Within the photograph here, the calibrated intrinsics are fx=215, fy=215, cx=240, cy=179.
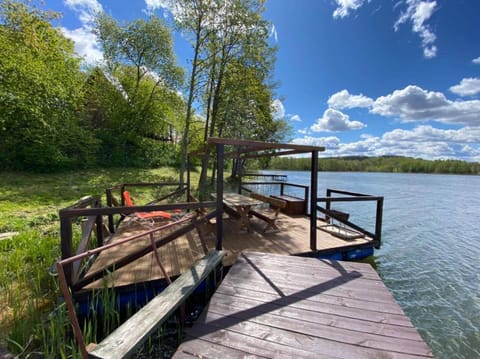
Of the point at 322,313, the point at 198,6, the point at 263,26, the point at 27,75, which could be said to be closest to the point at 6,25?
the point at 27,75

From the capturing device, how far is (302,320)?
5.84ft

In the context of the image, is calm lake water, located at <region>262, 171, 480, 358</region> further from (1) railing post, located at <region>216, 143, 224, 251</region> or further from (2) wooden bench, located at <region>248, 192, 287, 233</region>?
(1) railing post, located at <region>216, 143, 224, 251</region>

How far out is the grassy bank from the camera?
2061mm

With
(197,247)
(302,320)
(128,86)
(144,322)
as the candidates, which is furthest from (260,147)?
(128,86)

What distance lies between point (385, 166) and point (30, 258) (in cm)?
8229

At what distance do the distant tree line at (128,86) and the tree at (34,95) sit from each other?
37 millimetres

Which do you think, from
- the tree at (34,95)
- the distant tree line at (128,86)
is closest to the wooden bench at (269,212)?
the distant tree line at (128,86)

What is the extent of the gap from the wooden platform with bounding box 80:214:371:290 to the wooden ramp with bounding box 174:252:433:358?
920 mm

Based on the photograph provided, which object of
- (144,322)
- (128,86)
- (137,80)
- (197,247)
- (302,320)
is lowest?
(197,247)

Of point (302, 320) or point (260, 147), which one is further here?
point (260, 147)

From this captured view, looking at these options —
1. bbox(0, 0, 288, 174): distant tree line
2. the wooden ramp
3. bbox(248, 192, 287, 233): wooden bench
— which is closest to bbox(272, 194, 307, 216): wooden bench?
bbox(248, 192, 287, 233): wooden bench

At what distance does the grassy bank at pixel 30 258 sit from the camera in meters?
2.06

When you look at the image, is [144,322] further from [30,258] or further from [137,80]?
[137,80]

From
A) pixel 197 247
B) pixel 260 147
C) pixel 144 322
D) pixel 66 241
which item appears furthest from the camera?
pixel 197 247
